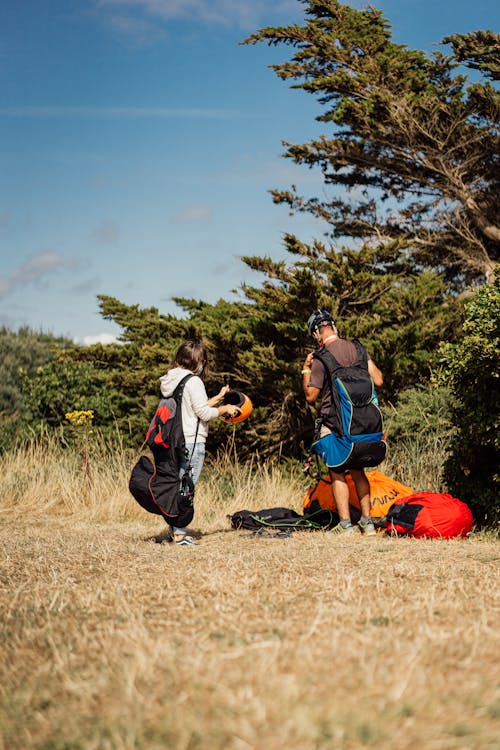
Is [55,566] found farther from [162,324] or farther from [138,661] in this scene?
[162,324]

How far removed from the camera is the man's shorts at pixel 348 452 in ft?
21.1

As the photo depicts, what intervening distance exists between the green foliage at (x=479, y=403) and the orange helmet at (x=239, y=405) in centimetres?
199

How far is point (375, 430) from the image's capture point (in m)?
6.54

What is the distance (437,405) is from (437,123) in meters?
7.58

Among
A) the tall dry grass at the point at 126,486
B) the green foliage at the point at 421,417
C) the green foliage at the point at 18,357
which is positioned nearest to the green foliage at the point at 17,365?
the green foliage at the point at 18,357

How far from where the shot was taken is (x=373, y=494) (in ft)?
23.1

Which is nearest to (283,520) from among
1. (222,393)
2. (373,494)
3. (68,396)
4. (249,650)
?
(373,494)

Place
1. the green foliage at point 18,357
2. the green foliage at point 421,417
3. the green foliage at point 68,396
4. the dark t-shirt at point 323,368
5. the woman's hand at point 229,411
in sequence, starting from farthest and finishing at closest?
the green foliage at point 18,357 < the green foliage at point 68,396 < the green foliage at point 421,417 < the dark t-shirt at point 323,368 < the woman's hand at point 229,411

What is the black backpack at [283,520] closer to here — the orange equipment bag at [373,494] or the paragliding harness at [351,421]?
the orange equipment bag at [373,494]

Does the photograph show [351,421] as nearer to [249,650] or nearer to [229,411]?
[229,411]

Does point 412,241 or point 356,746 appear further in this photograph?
point 412,241

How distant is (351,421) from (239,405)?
1.00m

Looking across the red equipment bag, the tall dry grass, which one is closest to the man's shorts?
the red equipment bag

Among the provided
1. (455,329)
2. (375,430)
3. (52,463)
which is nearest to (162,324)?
(52,463)
